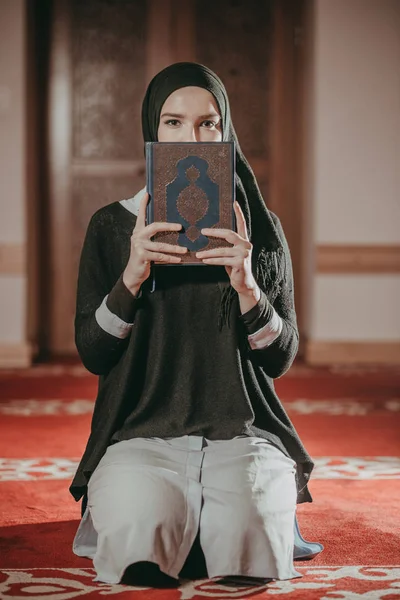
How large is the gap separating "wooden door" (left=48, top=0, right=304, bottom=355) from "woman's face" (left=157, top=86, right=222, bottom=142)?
188 inches

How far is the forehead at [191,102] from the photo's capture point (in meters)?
1.95

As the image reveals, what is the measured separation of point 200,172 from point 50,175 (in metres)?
5.10

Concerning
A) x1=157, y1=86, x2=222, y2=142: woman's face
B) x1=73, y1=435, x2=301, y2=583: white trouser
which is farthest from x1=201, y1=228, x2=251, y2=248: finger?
x1=73, y1=435, x2=301, y2=583: white trouser

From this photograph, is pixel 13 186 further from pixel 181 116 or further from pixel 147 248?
pixel 147 248

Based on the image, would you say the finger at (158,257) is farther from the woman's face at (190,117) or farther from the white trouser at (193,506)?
the white trouser at (193,506)

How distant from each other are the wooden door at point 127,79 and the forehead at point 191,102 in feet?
15.7

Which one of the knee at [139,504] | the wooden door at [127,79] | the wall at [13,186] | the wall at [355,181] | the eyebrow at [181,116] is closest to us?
the knee at [139,504]

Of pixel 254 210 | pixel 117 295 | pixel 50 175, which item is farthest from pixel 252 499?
pixel 50 175

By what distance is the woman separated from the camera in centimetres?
183

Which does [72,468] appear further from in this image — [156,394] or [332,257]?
[332,257]

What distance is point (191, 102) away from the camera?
6.41ft

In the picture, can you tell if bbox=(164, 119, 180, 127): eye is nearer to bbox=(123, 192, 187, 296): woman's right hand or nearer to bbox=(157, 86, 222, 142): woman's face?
bbox=(157, 86, 222, 142): woman's face

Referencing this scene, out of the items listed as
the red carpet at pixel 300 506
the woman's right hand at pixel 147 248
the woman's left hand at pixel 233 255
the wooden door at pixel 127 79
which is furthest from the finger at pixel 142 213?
the wooden door at pixel 127 79

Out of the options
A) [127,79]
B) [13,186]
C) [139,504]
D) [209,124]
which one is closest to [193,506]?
[139,504]
